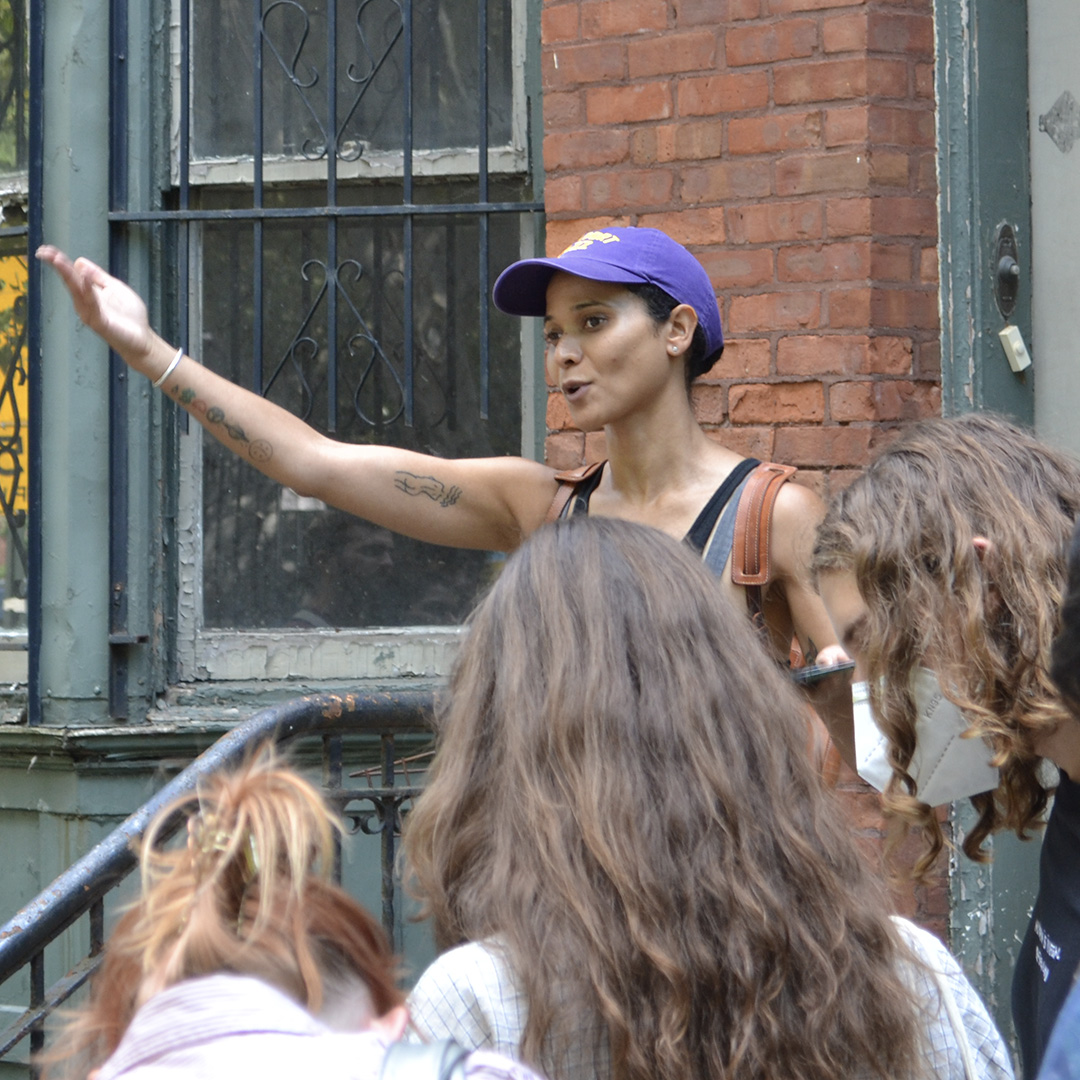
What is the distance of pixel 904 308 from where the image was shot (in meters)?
3.19

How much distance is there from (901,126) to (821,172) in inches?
8.4

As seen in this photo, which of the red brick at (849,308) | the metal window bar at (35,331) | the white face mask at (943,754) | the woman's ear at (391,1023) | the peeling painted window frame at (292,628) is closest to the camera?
the woman's ear at (391,1023)

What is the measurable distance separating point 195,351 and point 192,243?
302mm

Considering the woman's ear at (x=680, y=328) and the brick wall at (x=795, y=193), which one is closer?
the woman's ear at (x=680, y=328)

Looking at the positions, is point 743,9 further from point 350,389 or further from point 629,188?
point 350,389

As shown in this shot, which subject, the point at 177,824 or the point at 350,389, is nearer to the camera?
the point at 177,824

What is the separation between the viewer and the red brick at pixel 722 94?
128 inches

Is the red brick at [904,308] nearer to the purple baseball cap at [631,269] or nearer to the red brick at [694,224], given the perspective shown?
the red brick at [694,224]

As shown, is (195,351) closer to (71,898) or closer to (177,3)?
(177,3)

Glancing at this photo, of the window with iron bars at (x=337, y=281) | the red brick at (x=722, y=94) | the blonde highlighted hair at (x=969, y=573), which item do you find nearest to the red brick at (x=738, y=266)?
the red brick at (x=722, y=94)

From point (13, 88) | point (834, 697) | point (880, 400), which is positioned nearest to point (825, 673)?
point (834, 697)

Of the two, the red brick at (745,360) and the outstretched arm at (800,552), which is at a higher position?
the red brick at (745,360)

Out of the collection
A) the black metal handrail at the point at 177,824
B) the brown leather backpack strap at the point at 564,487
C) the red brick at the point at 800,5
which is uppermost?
the red brick at the point at 800,5

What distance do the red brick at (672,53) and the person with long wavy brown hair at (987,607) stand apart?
1.77 m
